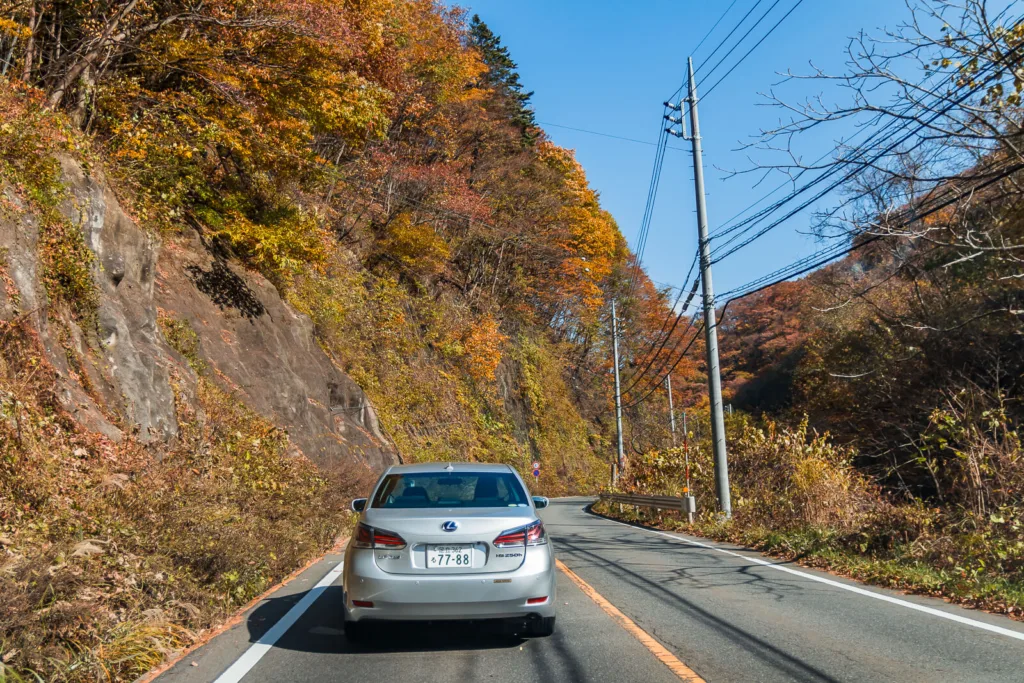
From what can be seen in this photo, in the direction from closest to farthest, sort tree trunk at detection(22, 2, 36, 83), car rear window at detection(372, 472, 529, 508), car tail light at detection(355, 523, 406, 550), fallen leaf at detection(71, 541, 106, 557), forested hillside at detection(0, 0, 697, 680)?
car tail light at detection(355, 523, 406, 550)
fallen leaf at detection(71, 541, 106, 557)
car rear window at detection(372, 472, 529, 508)
forested hillside at detection(0, 0, 697, 680)
tree trunk at detection(22, 2, 36, 83)

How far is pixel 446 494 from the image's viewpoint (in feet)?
22.4

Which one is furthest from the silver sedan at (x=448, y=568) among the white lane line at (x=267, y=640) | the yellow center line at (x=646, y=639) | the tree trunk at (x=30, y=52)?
the tree trunk at (x=30, y=52)

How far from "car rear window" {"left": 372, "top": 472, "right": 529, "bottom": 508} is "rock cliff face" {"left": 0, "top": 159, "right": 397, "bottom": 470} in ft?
16.4

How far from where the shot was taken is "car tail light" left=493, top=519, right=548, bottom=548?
558cm

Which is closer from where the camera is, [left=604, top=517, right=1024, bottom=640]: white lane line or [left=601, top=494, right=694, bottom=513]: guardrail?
[left=604, top=517, right=1024, bottom=640]: white lane line

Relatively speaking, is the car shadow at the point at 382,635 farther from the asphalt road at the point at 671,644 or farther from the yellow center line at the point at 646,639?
the yellow center line at the point at 646,639

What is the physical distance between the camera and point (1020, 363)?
2062 cm

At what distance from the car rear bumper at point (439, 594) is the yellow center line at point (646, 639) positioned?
935 millimetres

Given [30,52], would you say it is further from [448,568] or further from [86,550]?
[448,568]

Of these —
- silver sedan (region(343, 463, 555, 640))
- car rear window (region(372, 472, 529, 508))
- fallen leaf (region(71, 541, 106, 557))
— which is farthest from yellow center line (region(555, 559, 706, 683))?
fallen leaf (region(71, 541, 106, 557))

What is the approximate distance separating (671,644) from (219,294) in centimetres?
1590

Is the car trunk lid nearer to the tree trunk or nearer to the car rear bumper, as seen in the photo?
the car rear bumper

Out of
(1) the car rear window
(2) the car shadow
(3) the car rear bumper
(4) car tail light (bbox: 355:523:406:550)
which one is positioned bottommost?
(2) the car shadow

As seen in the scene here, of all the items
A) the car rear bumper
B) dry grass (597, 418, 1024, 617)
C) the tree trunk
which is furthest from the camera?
the tree trunk
